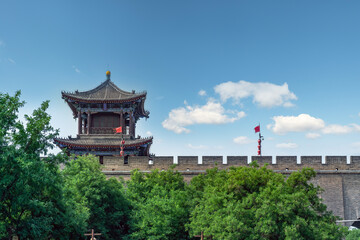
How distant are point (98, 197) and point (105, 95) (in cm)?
1278

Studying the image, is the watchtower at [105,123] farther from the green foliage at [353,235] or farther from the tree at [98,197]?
the green foliage at [353,235]

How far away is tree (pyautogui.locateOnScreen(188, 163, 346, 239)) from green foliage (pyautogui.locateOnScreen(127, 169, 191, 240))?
6.38 feet

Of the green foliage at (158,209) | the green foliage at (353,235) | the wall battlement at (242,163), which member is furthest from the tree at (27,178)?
the green foliage at (353,235)

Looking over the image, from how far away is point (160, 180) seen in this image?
67.9 feet

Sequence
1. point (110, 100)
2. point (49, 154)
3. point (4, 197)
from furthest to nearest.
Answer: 1. point (110, 100)
2. point (49, 154)
3. point (4, 197)

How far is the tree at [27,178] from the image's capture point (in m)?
10.9

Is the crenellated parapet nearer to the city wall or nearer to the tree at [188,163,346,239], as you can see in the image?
the city wall

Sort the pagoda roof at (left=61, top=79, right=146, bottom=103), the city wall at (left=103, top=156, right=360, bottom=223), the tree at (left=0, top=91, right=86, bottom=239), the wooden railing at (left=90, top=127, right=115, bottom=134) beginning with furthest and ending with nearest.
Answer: the wooden railing at (left=90, top=127, right=115, bottom=134) < the pagoda roof at (left=61, top=79, right=146, bottom=103) < the city wall at (left=103, top=156, right=360, bottom=223) < the tree at (left=0, top=91, right=86, bottom=239)

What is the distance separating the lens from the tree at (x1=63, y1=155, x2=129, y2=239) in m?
17.4

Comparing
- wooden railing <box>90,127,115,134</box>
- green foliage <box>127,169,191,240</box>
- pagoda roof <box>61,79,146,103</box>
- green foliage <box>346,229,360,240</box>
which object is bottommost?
green foliage <box>346,229,360,240</box>

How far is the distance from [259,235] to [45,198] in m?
8.43

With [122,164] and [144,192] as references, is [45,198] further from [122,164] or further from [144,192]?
[122,164]

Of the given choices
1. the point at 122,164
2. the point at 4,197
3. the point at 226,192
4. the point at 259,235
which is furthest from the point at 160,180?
the point at 4,197

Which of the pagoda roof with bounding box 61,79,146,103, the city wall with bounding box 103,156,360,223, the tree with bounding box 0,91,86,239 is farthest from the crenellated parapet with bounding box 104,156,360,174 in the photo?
the tree with bounding box 0,91,86,239
